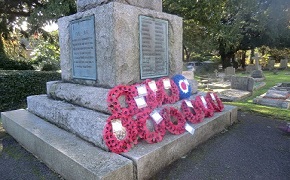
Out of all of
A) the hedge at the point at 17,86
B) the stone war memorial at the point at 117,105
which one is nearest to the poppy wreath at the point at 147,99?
the stone war memorial at the point at 117,105

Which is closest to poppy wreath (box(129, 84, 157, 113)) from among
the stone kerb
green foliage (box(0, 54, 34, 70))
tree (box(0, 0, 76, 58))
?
the stone kerb

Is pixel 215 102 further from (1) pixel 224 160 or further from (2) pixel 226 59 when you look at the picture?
(2) pixel 226 59

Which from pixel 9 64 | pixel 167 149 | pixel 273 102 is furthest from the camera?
pixel 9 64

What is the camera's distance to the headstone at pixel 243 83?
8703 millimetres

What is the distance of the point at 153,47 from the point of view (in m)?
3.67

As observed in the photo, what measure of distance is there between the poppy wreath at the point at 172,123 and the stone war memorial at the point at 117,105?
14mm

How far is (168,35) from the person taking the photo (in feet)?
13.0

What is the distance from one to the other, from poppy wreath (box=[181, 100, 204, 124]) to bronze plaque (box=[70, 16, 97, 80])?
1.53 meters

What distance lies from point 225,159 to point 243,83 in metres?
7.00

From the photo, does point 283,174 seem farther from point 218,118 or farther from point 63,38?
point 63,38

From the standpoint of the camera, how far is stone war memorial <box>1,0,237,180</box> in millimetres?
2488

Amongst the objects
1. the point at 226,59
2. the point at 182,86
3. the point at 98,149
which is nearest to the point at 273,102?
the point at 182,86

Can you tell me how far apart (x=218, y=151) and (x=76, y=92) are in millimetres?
2382

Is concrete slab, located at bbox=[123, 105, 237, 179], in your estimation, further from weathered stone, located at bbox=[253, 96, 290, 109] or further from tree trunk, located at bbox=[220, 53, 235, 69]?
tree trunk, located at bbox=[220, 53, 235, 69]
